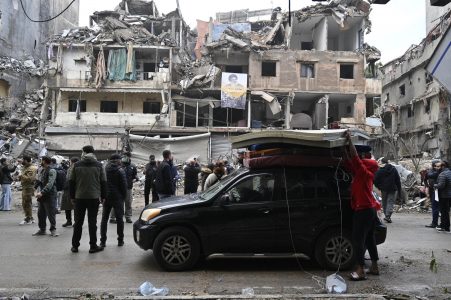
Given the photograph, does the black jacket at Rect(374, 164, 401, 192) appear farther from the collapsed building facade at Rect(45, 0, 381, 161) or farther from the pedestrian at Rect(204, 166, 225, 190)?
the collapsed building facade at Rect(45, 0, 381, 161)

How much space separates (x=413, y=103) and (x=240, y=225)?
3260 centimetres

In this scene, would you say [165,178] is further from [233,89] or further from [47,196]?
[233,89]

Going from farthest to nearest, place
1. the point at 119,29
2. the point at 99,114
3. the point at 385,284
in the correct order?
1. the point at 119,29
2. the point at 99,114
3. the point at 385,284

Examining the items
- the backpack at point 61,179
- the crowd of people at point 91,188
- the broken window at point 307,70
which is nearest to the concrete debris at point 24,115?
the broken window at point 307,70

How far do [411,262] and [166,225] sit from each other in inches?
167

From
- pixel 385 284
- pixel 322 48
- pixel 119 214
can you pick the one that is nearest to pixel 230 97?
pixel 322 48

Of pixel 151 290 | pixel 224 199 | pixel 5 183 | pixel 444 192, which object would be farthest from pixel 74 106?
pixel 151 290

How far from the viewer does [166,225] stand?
6.48 m

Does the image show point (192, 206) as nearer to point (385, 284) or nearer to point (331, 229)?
point (331, 229)

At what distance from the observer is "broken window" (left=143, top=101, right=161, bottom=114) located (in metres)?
33.6

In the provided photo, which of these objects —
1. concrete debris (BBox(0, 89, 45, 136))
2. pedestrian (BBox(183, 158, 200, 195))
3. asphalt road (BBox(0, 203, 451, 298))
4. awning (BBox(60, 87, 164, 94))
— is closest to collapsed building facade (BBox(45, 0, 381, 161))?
awning (BBox(60, 87, 164, 94))

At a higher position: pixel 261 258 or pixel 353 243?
pixel 353 243

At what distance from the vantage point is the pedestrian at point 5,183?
1340 centimetres

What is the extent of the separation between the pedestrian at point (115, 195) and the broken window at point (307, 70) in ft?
87.3
